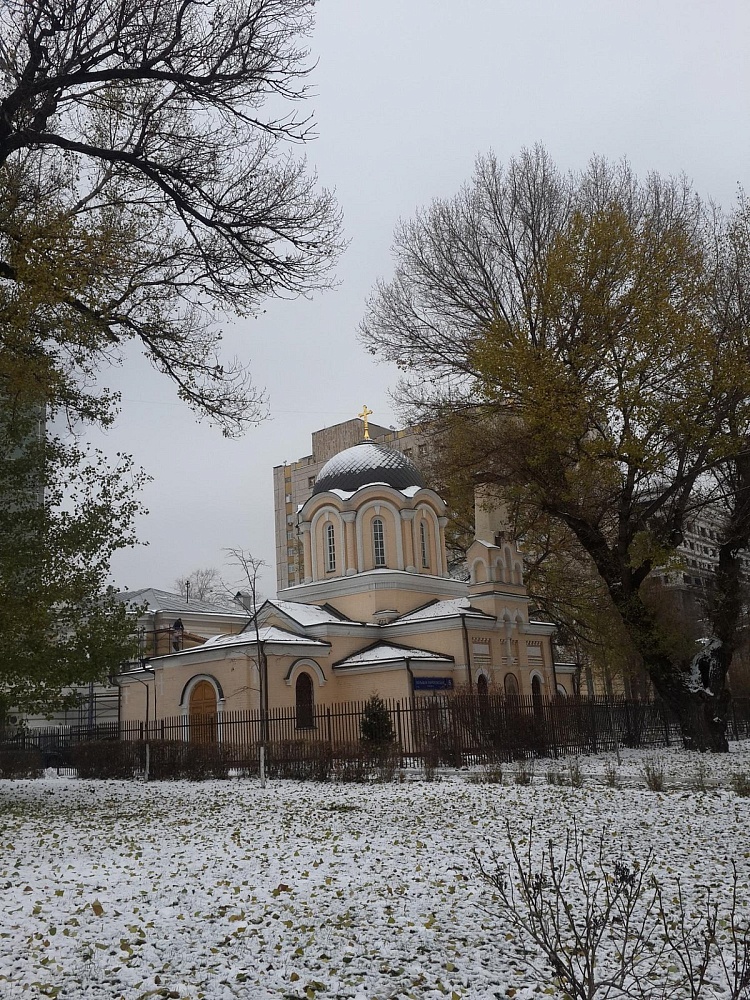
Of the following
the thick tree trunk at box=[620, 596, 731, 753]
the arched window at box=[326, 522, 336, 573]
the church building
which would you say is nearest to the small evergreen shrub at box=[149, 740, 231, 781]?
the church building

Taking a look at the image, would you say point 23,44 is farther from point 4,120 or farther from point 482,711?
point 482,711

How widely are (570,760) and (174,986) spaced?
52.4 feet

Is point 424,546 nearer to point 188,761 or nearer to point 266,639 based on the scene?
point 266,639

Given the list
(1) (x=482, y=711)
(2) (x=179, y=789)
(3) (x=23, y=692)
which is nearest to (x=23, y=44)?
(3) (x=23, y=692)

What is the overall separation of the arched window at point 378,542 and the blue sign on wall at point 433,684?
5776 mm

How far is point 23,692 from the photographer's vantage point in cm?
1474

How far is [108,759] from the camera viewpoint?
21.7 metres

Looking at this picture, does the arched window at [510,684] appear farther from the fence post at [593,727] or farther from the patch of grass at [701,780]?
the patch of grass at [701,780]

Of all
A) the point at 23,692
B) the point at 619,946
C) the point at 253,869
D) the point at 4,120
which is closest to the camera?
the point at 619,946

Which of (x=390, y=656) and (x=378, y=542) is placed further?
(x=378, y=542)

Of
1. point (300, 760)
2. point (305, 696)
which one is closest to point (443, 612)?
point (305, 696)

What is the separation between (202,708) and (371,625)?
636 centimetres

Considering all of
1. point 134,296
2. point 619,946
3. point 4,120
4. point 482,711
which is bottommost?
point 619,946

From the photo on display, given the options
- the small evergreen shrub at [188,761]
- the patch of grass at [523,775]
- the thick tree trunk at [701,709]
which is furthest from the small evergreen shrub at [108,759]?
the thick tree trunk at [701,709]
